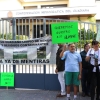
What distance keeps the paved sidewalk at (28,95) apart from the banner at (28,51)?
98cm

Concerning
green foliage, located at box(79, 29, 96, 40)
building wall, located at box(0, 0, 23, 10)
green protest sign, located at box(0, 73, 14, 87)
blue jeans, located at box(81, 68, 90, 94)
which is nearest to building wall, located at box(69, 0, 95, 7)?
building wall, located at box(0, 0, 23, 10)

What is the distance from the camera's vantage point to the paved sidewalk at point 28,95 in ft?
23.9

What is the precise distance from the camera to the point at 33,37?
814cm

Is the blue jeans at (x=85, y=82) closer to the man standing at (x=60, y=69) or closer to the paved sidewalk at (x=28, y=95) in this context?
the paved sidewalk at (x=28, y=95)

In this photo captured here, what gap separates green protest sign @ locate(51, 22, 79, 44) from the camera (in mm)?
6969

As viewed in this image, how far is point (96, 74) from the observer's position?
6.42 metres

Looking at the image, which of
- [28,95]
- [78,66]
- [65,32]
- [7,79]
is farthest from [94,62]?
[7,79]

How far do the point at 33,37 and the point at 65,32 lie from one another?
58.3 inches

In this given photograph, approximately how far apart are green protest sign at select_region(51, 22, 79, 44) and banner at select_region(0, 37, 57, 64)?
2.59 ft

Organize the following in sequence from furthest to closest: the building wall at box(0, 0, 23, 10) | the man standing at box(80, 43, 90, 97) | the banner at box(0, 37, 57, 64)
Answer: the building wall at box(0, 0, 23, 10) < the banner at box(0, 37, 57, 64) < the man standing at box(80, 43, 90, 97)

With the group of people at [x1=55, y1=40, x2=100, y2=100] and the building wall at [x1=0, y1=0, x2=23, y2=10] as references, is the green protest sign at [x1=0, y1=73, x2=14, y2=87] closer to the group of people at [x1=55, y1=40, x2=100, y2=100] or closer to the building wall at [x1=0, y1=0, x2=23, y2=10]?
the group of people at [x1=55, y1=40, x2=100, y2=100]

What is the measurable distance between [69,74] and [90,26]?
223 centimetres

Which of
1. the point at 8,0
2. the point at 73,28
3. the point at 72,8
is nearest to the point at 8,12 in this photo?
the point at 8,0

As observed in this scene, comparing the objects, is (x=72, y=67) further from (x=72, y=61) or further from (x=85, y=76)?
(x=85, y=76)
